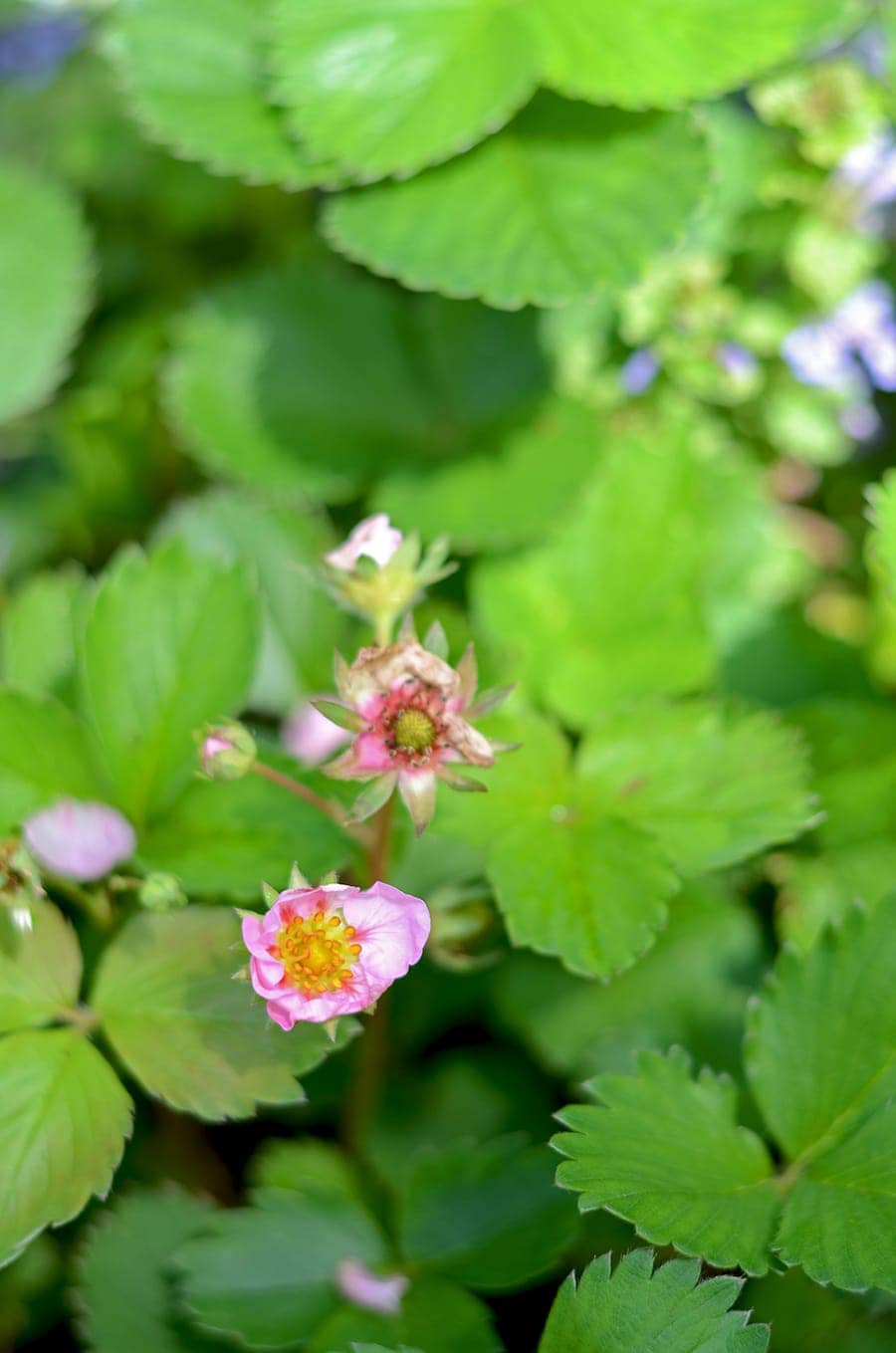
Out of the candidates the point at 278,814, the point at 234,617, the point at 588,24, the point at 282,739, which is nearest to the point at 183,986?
the point at 278,814

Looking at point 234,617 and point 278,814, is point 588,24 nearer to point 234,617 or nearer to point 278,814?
point 234,617

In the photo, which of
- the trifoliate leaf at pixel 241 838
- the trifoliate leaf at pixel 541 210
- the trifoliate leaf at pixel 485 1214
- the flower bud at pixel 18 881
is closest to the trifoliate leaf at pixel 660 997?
the trifoliate leaf at pixel 485 1214

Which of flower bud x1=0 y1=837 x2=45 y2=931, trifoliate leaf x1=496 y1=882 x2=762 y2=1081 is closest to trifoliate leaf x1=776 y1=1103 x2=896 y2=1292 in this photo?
trifoliate leaf x1=496 y1=882 x2=762 y2=1081

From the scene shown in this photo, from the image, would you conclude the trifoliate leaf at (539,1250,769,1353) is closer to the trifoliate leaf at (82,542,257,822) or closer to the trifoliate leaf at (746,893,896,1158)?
the trifoliate leaf at (746,893,896,1158)

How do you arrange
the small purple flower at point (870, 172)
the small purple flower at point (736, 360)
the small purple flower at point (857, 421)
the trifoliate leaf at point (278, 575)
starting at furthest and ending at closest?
1. the small purple flower at point (857, 421)
2. the small purple flower at point (736, 360)
3. the small purple flower at point (870, 172)
4. the trifoliate leaf at point (278, 575)

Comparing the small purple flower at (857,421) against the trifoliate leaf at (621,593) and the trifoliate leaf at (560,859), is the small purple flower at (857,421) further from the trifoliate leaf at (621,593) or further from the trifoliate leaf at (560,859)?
the trifoliate leaf at (560,859)

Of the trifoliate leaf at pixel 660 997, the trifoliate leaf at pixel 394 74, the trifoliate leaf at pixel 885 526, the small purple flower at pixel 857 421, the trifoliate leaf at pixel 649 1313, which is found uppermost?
the trifoliate leaf at pixel 394 74

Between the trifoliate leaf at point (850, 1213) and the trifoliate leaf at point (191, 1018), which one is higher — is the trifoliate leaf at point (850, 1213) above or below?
below
